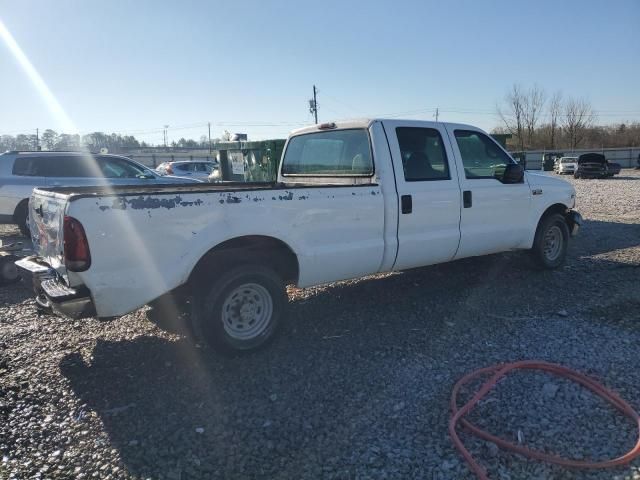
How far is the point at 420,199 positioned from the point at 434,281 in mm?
1732

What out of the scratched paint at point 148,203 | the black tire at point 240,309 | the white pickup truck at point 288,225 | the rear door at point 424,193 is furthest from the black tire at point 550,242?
the scratched paint at point 148,203

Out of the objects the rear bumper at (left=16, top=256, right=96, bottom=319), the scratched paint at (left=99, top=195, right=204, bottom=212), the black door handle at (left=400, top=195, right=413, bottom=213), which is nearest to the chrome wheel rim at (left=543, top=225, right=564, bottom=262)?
the black door handle at (left=400, top=195, right=413, bottom=213)

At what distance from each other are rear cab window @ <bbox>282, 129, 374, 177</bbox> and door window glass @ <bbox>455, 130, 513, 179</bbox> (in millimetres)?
1269

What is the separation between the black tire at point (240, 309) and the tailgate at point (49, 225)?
3.55ft

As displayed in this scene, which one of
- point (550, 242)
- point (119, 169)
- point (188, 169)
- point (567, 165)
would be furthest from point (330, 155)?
point (567, 165)

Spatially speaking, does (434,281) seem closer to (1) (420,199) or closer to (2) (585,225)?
(1) (420,199)

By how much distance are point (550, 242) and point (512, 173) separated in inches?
64.7

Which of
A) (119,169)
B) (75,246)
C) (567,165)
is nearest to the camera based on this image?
(75,246)

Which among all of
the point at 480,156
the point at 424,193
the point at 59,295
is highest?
the point at 480,156

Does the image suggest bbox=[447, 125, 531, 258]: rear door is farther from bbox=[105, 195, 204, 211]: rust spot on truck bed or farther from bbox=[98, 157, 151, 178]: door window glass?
bbox=[98, 157, 151, 178]: door window glass

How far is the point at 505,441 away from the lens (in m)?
2.85

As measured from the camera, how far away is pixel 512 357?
3998mm

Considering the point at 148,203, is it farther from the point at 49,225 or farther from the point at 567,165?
the point at 567,165

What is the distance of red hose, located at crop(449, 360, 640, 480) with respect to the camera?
2641 millimetres
